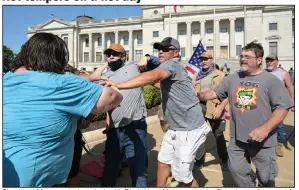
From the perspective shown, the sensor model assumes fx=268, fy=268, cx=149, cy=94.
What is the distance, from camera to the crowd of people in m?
1.56

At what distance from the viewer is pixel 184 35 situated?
57.4m

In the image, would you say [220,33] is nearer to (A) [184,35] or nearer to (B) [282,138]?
(A) [184,35]

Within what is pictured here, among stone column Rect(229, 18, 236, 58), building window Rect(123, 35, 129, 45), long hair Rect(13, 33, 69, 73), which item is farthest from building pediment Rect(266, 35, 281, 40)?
long hair Rect(13, 33, 69, 73)

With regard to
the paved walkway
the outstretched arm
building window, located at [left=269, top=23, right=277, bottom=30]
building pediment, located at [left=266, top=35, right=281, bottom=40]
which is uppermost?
building window, located at [left=269, top=23, right=277, bottom=30]

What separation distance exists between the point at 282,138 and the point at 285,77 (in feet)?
3.69

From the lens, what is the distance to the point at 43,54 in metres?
1.63

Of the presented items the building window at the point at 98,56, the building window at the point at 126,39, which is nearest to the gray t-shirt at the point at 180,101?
the building window at the point at 126,39

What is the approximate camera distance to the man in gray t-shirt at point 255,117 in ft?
8.29

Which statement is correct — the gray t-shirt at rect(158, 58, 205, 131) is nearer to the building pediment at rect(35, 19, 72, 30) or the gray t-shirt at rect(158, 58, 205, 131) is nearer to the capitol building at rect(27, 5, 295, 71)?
the capitol building at rect(27, 5, 295, 71)

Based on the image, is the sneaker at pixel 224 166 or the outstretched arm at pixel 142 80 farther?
the sneaker at pixel 224 166

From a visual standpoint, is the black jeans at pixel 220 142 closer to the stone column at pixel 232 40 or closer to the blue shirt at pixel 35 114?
the blue shirt at pixel 35 114

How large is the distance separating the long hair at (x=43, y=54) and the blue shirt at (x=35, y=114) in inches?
2.6

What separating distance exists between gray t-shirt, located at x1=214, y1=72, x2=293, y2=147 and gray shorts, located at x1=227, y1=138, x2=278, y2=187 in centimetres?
8

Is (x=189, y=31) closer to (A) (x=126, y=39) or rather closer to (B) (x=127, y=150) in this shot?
(A) (x=126, y=39)
